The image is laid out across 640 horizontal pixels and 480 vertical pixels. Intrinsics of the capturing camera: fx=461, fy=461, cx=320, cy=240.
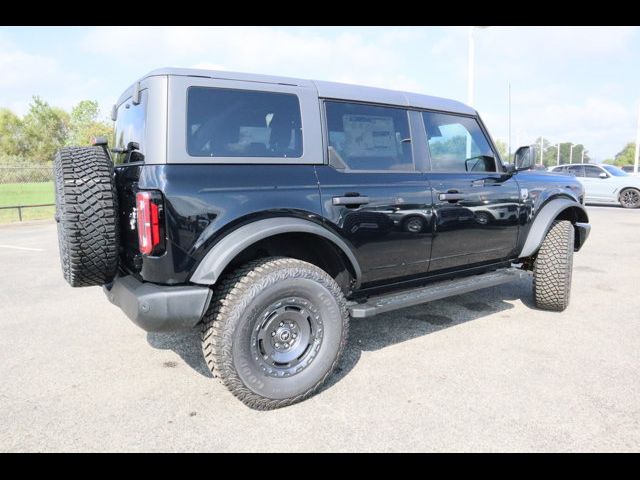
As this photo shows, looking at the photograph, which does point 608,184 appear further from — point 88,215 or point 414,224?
point 88,215

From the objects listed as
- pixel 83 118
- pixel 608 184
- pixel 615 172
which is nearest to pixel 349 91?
pixel 608 184

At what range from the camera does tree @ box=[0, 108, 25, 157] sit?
5109 centimetres


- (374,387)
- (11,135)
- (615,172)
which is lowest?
(374,387)

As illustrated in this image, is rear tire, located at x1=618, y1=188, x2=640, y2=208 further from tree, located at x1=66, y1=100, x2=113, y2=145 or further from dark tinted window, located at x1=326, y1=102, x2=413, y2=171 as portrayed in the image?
tree, located at x1=66, y1=100, x2=113, y2=145

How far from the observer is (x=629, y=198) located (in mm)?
15180

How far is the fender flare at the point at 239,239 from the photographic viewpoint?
101 inches

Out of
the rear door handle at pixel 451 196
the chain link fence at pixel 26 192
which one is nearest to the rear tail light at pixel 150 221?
the rear door handle at pixel 451 196

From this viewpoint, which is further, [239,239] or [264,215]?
[264,215]

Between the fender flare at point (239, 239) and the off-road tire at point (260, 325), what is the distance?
0.62 ft

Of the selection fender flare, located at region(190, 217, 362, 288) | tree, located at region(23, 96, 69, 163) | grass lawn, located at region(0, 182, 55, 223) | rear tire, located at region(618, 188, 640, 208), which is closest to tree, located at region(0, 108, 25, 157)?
tree, located at region(23, 96, 69, 163)

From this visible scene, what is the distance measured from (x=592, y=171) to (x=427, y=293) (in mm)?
15276

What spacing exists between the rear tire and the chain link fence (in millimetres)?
17159

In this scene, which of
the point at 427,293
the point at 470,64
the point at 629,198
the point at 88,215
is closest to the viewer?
the point at 88,215
